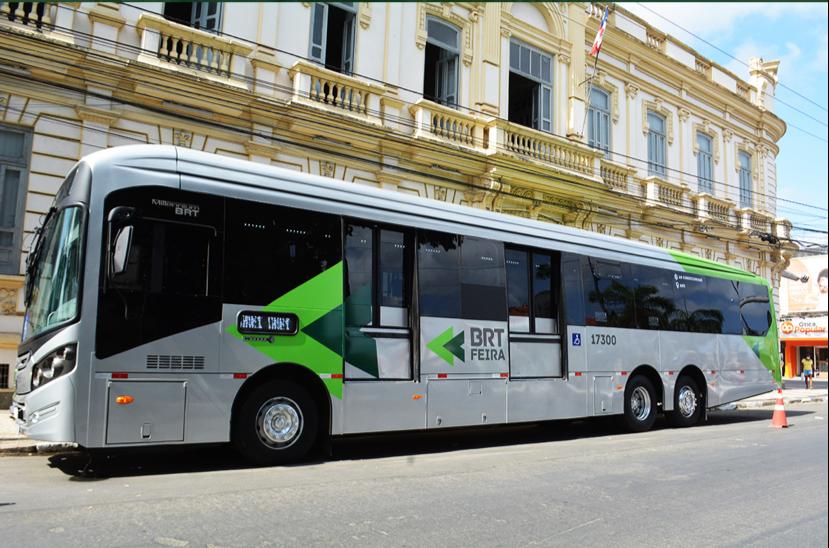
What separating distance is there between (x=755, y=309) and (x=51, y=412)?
1557 cm

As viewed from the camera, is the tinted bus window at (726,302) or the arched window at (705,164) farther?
the arched window at (705,164)

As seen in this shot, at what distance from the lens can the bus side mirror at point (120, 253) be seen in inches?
285

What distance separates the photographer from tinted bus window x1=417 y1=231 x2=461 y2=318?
978 cm

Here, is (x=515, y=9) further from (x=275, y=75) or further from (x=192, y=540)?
(x=192, y=540)

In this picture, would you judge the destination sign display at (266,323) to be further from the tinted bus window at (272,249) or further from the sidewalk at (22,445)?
the sidewalk at (22,445)

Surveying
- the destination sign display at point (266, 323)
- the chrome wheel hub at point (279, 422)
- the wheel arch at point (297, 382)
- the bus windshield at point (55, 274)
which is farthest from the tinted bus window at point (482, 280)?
the bus windshield at point (55, 274)

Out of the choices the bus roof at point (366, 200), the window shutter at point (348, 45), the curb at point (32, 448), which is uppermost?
the window shutter at point (348, 45)

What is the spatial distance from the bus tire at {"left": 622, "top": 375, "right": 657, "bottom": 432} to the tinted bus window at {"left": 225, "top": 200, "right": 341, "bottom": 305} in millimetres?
7138

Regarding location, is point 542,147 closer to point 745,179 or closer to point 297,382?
point 297,382

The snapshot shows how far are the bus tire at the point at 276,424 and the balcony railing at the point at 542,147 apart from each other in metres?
12.2

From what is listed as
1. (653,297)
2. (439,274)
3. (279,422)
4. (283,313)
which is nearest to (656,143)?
(653,297)

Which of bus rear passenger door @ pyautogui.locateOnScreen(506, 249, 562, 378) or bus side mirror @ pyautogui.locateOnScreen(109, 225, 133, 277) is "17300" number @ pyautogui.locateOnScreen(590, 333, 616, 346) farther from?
bus side mirror @ pyautogui.locateOnScreen(109, 225, 133, 277)

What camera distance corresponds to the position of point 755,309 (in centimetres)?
1653

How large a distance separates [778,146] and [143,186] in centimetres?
3348
